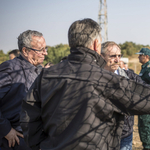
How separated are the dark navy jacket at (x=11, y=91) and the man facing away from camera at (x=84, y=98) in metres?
0.72

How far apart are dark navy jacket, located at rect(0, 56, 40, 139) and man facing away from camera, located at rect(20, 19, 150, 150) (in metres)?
0.72

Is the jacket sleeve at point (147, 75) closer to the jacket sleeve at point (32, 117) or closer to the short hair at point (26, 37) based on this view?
the short hair at point (26, 37)

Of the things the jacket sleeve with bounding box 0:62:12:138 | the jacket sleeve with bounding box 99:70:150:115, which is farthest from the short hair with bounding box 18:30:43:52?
the jacket sleeve with bounding box 99:70:150:115

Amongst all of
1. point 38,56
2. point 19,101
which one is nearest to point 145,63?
point 38,56

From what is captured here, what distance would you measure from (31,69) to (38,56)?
22cm

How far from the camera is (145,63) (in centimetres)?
529

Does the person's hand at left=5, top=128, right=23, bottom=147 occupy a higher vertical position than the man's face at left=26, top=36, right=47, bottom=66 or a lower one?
lower

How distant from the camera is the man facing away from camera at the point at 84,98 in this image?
1339mm

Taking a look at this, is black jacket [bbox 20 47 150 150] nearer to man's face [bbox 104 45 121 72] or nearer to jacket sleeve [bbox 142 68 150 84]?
man's face [bbox 104 45 121 72]

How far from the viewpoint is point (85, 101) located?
1.34m

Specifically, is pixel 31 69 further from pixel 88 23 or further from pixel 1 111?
pixel 88 23

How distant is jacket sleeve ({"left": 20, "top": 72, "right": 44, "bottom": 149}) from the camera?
152 cm

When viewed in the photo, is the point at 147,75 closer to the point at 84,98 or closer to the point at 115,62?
the point at 115,62

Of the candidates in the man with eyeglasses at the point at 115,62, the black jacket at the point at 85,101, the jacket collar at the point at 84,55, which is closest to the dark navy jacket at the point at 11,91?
the black jacket at the point at 85,101
